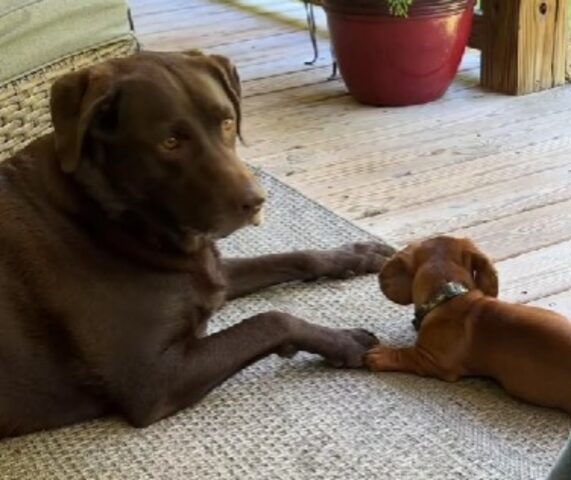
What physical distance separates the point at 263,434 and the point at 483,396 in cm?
39

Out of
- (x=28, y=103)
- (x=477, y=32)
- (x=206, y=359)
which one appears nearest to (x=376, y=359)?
(x=206, y=359)

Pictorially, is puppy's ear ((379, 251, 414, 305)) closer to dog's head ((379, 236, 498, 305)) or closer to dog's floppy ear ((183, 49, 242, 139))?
dog's head ((379, 236, 498, 305))

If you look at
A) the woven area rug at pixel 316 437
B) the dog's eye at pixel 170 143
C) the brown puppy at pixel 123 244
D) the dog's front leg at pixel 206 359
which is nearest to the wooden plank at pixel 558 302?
the woven area rug at pixel 316 437

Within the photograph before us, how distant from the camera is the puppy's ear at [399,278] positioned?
2.06 m

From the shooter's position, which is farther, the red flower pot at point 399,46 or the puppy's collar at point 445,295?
the red flower pot at point 399,46

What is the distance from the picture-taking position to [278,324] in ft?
6.48

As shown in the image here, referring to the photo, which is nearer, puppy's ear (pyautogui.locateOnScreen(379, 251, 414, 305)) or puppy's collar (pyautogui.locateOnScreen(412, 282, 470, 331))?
puppy's collar (pyautogui.locateOnScreen(412, 282, 470, 331))

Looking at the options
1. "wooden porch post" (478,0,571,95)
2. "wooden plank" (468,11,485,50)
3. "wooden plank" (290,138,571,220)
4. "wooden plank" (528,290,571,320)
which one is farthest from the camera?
"wooden plank" (468,11,485,50)

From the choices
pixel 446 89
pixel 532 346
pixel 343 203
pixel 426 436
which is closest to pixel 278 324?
pixel 426 436

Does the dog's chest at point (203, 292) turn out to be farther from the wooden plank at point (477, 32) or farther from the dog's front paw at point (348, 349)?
the wooden plank at point (477, 32)

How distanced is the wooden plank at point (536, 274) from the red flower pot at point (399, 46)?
110cm

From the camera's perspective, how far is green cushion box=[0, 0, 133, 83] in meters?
2.62

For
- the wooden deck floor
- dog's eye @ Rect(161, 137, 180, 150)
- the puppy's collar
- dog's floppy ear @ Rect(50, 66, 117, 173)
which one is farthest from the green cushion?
the puppy's collar

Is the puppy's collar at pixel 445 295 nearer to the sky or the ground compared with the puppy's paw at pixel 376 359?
nearer to the sky
